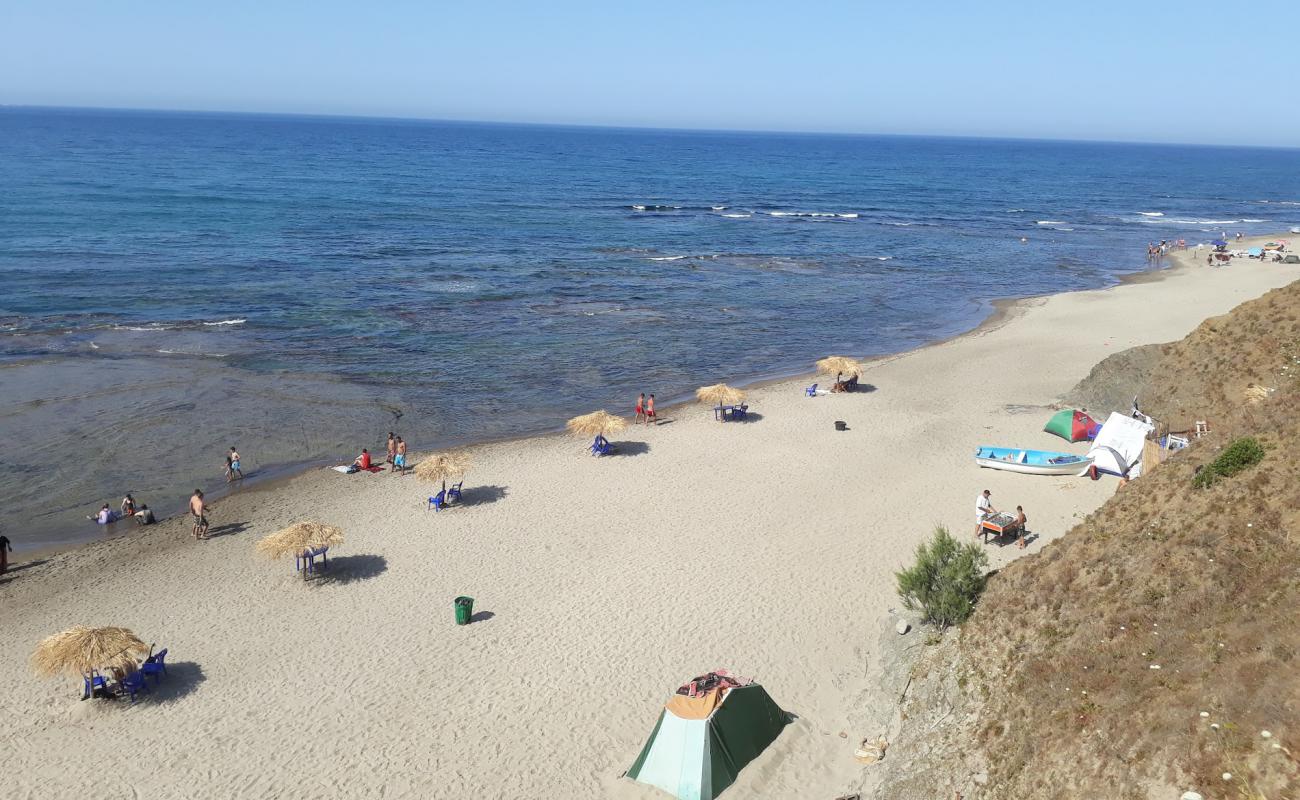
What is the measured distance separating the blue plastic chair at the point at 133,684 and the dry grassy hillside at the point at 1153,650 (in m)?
12.7

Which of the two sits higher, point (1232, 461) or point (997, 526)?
point (1232, 461)

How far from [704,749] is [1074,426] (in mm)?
18175

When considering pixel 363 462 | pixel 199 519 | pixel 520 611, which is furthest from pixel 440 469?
pixel 520 611

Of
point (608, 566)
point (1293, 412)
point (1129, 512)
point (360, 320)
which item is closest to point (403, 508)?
point (608, 566)

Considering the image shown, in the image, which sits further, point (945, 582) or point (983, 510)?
point (983, 510)

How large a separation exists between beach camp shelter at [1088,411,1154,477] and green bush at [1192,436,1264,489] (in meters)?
8.60

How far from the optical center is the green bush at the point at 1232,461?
520 inches

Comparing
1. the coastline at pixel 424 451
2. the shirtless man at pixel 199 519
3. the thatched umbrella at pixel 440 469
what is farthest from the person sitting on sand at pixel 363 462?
the shirtless man at pixel 199 519

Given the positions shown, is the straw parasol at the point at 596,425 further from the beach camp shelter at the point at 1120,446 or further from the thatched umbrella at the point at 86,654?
the thatched umbrella at the point at 86,654

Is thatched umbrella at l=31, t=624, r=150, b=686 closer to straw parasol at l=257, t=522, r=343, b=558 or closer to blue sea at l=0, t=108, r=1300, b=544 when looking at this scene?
straw parasol at l=257, t=522, r=343, b=558

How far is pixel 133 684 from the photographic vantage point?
14.9m

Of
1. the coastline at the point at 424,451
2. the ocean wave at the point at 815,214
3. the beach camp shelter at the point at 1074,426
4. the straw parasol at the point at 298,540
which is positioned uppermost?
the ocean wave at the point at 815,214

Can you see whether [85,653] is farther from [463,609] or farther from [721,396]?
[721,396]

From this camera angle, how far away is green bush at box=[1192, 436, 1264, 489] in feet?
43.3
